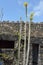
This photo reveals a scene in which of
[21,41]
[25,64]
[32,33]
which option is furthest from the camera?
[32,33]

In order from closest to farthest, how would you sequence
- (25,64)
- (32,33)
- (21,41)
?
(25,64), (21,41), (32,33)

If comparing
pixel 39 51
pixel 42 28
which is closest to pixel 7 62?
pixel 39 51

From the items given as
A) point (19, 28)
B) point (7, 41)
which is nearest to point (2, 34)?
point (7, 41)

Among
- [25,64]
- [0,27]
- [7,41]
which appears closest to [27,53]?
[25,64]

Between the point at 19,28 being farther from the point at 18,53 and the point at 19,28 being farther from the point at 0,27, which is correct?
the point at 18,53

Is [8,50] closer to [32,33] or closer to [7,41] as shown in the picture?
[7,41]

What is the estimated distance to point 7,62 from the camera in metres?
7.00

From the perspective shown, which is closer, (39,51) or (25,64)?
(25,64)

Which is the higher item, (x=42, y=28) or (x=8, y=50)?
(x=42, y=28)

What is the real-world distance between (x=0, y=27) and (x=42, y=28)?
1.22 metres

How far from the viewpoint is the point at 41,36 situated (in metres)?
7.40

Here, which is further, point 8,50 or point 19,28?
point 19,28

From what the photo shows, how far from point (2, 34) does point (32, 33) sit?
92cm

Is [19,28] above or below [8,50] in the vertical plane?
above
